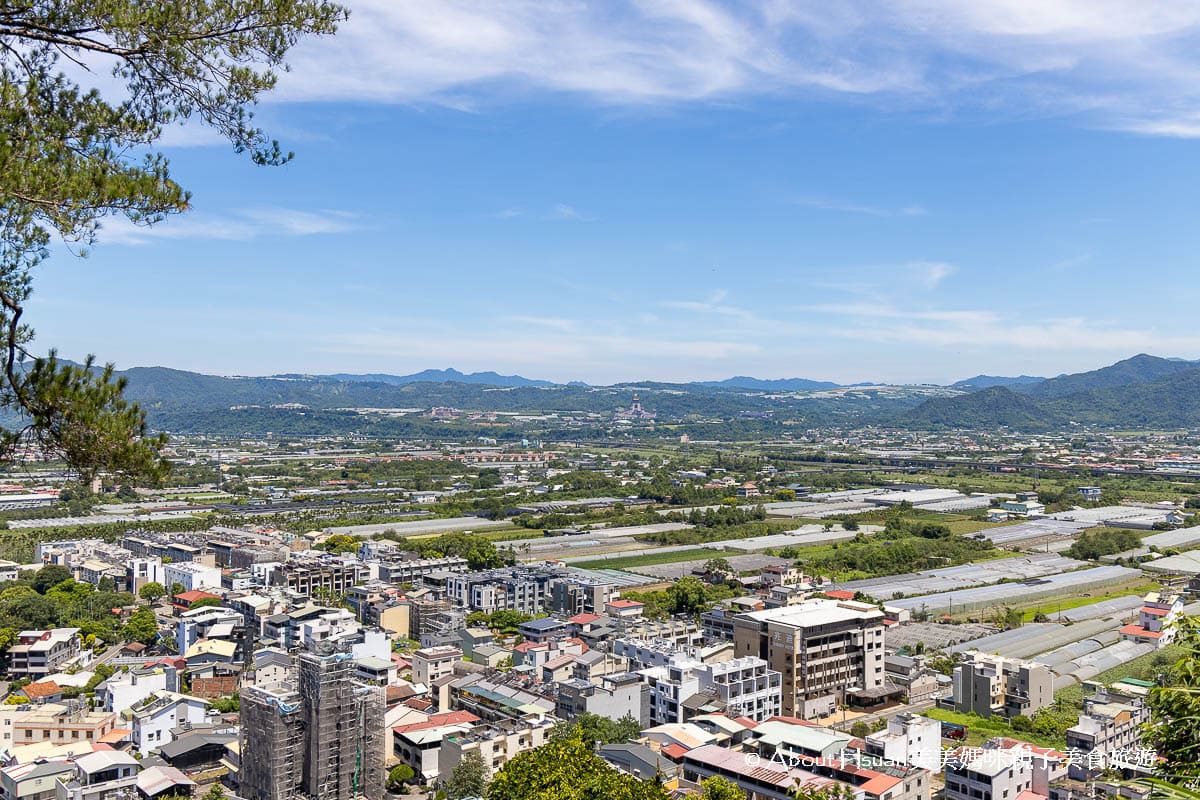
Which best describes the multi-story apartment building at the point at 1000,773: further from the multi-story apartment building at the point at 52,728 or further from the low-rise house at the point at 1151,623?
the multi-story apartment building at the point at 52,728

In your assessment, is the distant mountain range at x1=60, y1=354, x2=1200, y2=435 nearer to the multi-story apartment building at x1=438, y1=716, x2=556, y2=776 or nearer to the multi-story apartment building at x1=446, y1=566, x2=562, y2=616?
the multi-story apartment building at x1=446, y1=566, x2=562, y2=616

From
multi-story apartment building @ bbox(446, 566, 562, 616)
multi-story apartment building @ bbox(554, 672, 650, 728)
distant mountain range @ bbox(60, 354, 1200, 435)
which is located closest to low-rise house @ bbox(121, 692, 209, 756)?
multi-story apartment building @ bbox(554, 672, 650, 728)

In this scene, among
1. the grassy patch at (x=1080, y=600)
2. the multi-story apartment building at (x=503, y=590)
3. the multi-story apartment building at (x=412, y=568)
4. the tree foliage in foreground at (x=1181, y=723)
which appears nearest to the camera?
the tree foliage in foreground at (x=1181, y=723)

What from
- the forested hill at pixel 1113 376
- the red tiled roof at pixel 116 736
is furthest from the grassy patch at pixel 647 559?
the forested hill at pixel 1113 376

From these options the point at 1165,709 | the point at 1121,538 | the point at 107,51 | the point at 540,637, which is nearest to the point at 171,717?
the point at 540,637

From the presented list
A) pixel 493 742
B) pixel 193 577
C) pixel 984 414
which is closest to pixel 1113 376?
pixel 984 414

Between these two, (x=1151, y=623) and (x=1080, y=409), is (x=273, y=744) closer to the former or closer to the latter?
(x=1151, y=623)

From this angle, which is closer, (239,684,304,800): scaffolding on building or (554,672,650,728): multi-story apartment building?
(239,684,304,800): scaffolding on building
